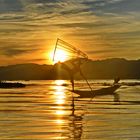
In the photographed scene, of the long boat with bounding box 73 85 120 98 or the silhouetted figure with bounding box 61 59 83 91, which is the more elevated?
the silhouetted figure with bounding box 61 59 83 91

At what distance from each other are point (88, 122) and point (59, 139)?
9349mm

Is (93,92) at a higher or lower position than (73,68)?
lower

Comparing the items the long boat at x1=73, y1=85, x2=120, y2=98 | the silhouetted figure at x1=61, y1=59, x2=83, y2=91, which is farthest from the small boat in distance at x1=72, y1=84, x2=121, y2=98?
the silhouetted figure at x1=61, y1=59, x2=83, y2=91

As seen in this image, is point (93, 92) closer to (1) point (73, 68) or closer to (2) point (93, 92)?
(2) point (93, 92)

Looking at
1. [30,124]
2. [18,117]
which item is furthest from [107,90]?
[30,124]

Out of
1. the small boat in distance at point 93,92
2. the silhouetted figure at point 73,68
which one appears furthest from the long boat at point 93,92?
the silhouetted figure at point 73,68

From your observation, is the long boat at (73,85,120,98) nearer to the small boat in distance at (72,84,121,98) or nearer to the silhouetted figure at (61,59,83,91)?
the small boat in distance at (72,84,121,98)

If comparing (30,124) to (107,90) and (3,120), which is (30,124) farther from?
(107,90)

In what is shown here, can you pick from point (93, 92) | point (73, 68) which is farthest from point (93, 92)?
point (73, 68)

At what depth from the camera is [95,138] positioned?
27797 mm

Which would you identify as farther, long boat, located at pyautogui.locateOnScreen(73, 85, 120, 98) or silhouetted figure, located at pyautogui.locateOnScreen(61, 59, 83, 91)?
long boat, located at pyautogui.locateOnScreen(73, 85, 120, 98)

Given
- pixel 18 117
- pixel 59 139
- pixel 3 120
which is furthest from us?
pixel 18 117

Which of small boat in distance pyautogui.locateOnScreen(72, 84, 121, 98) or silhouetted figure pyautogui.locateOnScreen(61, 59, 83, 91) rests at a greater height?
silhouetted figure pyautogui.locateOnScreen(61, 59, 83, 91)

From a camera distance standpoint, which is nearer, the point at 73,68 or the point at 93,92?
the point at 73,68
